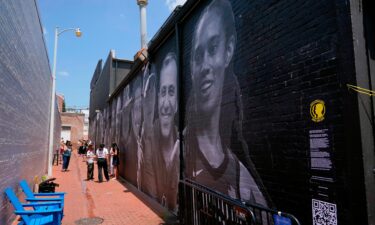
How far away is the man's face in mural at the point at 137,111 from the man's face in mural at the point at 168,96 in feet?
9.57

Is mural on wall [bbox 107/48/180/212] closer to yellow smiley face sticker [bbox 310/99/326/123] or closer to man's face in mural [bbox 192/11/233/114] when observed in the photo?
man's face in mural [bbox 192/11/233/114]

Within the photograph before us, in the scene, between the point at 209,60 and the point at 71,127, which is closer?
the point at 209,60

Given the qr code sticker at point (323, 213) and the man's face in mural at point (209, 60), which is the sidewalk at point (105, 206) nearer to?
the man's face in mural at point (209, 60)

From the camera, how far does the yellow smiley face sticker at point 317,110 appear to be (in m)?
3.28

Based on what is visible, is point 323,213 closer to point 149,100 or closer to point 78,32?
point 149,100

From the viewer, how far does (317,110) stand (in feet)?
11.0

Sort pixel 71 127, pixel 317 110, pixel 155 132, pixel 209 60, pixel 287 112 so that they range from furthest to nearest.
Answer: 1. pixel 71 127
2. pixel 155 132
3. pixel 209 60
4. pixel 287 112
5. pixel 317 110

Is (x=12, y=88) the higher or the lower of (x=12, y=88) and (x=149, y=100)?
the lower

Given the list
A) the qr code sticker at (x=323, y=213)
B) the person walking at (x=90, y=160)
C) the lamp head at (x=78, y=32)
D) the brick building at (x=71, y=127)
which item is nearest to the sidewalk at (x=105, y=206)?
the person walking at (x=90, y=160)

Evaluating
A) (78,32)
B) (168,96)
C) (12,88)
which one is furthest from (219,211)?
(78,32)

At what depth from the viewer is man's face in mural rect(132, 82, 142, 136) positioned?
11530mm

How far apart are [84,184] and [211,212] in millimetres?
10502

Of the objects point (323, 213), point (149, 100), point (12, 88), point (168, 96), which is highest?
point (149, 100)

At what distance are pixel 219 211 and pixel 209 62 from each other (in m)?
2.92
